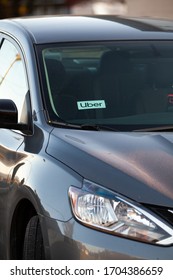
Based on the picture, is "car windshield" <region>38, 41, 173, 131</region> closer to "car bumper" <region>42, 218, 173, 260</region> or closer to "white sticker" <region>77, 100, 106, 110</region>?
"white sticker" <region>77, 100, 106, 110</region>

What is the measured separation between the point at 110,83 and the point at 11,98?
64 cm

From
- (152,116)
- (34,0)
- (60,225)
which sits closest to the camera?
(60,225)

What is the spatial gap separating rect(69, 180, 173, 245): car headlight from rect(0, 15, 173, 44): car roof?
1.63m

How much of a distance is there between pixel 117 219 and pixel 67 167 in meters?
0.44

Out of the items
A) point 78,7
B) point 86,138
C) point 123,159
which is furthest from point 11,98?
point 78,7

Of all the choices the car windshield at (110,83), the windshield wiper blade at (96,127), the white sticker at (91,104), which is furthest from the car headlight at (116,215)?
the white sticker at (91,104)

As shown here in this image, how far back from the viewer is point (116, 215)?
3.86 m

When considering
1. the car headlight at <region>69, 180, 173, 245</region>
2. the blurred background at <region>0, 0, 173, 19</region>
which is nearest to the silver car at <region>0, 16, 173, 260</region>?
the car headlight at <region>69, 180, 173, 245</region>

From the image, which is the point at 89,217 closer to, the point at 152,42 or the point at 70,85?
the point at 70,85

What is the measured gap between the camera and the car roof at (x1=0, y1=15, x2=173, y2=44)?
5.41m

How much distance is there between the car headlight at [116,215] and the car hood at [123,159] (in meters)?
0.05

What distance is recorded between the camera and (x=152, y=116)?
500 centimetres

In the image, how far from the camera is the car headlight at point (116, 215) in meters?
3.75
